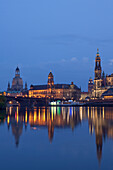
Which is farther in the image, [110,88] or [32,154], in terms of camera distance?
[110,88]

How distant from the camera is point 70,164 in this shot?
1738 cm

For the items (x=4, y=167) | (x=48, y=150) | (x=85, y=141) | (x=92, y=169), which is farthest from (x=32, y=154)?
(x=85, y=141)

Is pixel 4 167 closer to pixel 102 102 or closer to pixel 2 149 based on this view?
pixel 2 149

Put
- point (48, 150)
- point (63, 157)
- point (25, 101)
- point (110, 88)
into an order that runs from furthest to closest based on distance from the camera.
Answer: point (110, 88) → point (25, 101) → point (48, 150) → point (63, 157)

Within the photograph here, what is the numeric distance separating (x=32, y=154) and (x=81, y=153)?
128 inches

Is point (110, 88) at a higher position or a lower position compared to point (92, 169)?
higher

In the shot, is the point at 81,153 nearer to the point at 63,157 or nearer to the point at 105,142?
the point at 63,157

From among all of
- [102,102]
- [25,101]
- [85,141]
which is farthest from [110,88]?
[85,141]

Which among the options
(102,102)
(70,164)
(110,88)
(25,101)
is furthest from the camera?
(110,88)

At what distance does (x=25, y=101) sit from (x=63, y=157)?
118 meters

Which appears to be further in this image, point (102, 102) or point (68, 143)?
point (102, 102)

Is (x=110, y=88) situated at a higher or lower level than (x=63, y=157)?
higher

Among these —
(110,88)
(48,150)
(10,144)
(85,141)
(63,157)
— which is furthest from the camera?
(110,88)

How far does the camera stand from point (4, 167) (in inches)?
662
